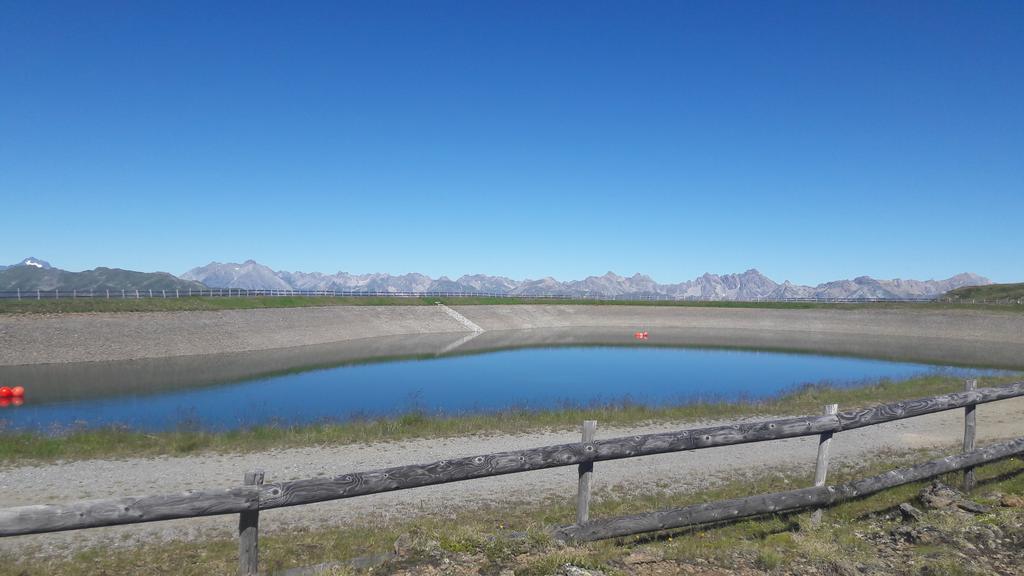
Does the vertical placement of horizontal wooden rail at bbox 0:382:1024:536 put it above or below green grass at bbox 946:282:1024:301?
below

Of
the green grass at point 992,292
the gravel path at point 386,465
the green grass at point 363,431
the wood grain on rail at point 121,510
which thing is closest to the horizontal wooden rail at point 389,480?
the wood grain on rail at point 121,510

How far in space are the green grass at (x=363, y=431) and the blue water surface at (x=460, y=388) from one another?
315 cm

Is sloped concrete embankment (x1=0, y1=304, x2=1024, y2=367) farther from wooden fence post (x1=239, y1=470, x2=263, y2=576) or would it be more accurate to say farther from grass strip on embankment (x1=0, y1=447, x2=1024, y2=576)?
wooden fence post (x1=239, y1=470, x2=263, y2=576)

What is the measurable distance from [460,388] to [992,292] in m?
124

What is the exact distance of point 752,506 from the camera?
293 inches

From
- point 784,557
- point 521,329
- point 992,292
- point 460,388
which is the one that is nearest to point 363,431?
point 784,557

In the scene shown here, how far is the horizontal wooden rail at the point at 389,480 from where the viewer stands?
4.88 m

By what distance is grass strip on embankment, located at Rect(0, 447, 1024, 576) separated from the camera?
5.95 m

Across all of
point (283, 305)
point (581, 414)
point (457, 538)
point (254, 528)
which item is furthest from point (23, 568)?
point (283, 305)

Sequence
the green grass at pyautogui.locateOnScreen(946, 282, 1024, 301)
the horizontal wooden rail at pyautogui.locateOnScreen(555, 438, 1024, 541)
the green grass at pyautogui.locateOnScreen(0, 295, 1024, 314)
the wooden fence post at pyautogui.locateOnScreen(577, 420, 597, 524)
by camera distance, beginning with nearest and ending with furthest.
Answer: the horizontal wooden rail at pyautogui.locateOnScreen(555, 438, 1024, 541) < the wooden fence post at pyautogui.locateOnScreen(577, 420, 597, 524) < the green grass at pyautogui.locateOnScreen(0, 295, 1024, 314) < the green grass at pyautogui.locateOnScreen(946, 282, 1024, 301)

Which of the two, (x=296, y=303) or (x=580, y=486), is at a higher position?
(x=296, y=303)

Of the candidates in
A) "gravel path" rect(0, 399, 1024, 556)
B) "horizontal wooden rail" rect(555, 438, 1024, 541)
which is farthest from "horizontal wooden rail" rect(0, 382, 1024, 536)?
"gravel path" rect(0, 399, 1024, 556)

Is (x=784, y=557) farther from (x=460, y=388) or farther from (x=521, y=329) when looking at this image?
(x=521, y=329)

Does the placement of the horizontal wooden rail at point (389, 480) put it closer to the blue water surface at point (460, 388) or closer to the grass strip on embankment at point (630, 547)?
the grass strip on embankment at point (630, 547)
